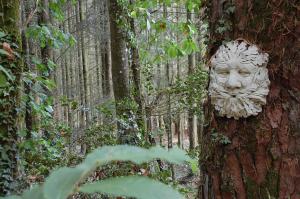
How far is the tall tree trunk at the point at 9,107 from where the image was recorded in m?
3.85

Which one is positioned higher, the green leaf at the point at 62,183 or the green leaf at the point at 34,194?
the green leaf at the point at 62,183

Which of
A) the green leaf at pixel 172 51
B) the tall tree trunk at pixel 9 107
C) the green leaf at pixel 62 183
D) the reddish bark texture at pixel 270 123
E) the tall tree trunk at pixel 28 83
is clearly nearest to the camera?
the green leaf at pixel 62 183

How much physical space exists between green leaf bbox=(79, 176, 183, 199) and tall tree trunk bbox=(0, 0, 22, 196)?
11.5 feet

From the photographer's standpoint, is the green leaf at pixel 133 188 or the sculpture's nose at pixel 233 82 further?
the sculpture's nose at pixel 233 82

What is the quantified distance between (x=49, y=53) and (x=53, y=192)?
31.2ft

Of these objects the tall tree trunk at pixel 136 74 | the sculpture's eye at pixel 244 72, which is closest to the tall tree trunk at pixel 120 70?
the tall tree trunk at pixel 136 74

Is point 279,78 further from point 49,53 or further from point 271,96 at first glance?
point 49,53

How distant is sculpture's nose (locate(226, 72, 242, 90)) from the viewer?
2.13 metres

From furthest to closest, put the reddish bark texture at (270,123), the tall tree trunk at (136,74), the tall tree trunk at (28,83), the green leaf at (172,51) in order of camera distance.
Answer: the tall tree trunk at (136,74) → the green leaf at (172,51) → the tall tree trunk at (28,83) → the reddish bark texture at (270,123)

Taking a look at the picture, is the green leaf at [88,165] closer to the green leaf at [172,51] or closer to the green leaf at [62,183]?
the green leaf at [62,183]

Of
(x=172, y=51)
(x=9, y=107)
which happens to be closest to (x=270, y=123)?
(x=9, y=107)

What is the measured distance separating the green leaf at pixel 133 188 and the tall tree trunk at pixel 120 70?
546cm

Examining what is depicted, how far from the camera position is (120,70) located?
22.3 feet

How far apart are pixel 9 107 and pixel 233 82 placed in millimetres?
2587
